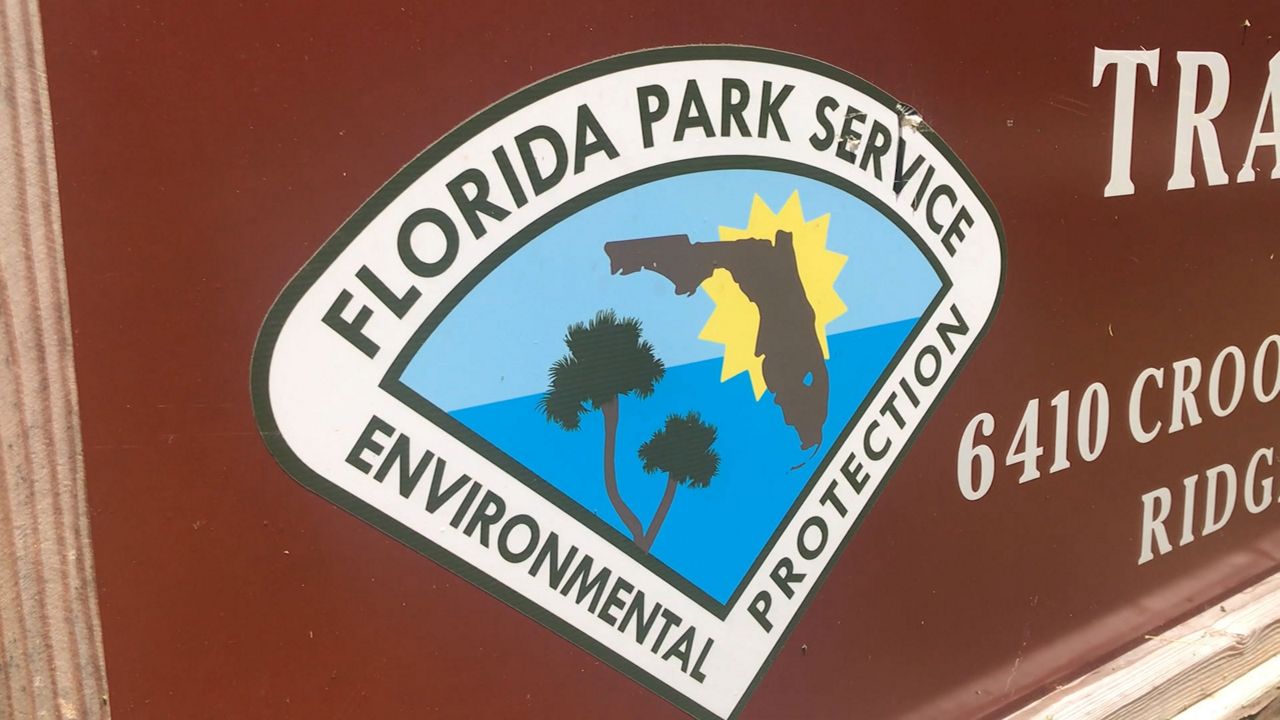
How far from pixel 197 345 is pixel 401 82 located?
14.7 inches

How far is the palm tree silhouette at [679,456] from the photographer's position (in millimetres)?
1399

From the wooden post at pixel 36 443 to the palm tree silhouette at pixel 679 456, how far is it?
70 centimetres

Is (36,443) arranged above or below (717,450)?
below

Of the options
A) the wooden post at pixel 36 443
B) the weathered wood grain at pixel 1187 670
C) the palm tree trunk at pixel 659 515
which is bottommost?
the wooden post at pixel 36 443

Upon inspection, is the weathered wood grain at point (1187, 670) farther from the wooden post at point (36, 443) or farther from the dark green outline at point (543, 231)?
the wooden post at point (36, 443)

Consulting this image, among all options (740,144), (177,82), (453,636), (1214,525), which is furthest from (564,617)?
(1214,525)

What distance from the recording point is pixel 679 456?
1428 millimetres

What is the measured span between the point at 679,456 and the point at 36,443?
807mm

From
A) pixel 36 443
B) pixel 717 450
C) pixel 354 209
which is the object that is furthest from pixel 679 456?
pixel 36 443

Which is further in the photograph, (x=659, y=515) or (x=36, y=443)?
(x=659, y=515)

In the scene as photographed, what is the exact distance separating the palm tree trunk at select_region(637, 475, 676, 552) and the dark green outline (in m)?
0.02

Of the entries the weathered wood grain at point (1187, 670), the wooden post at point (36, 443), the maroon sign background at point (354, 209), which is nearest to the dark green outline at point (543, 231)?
the maroon sign background at point (354, 209)

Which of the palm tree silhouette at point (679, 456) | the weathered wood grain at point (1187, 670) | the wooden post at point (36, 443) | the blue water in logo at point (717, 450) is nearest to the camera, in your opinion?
the wooden post at point (36, 443)

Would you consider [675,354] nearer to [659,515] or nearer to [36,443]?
[659,515]
